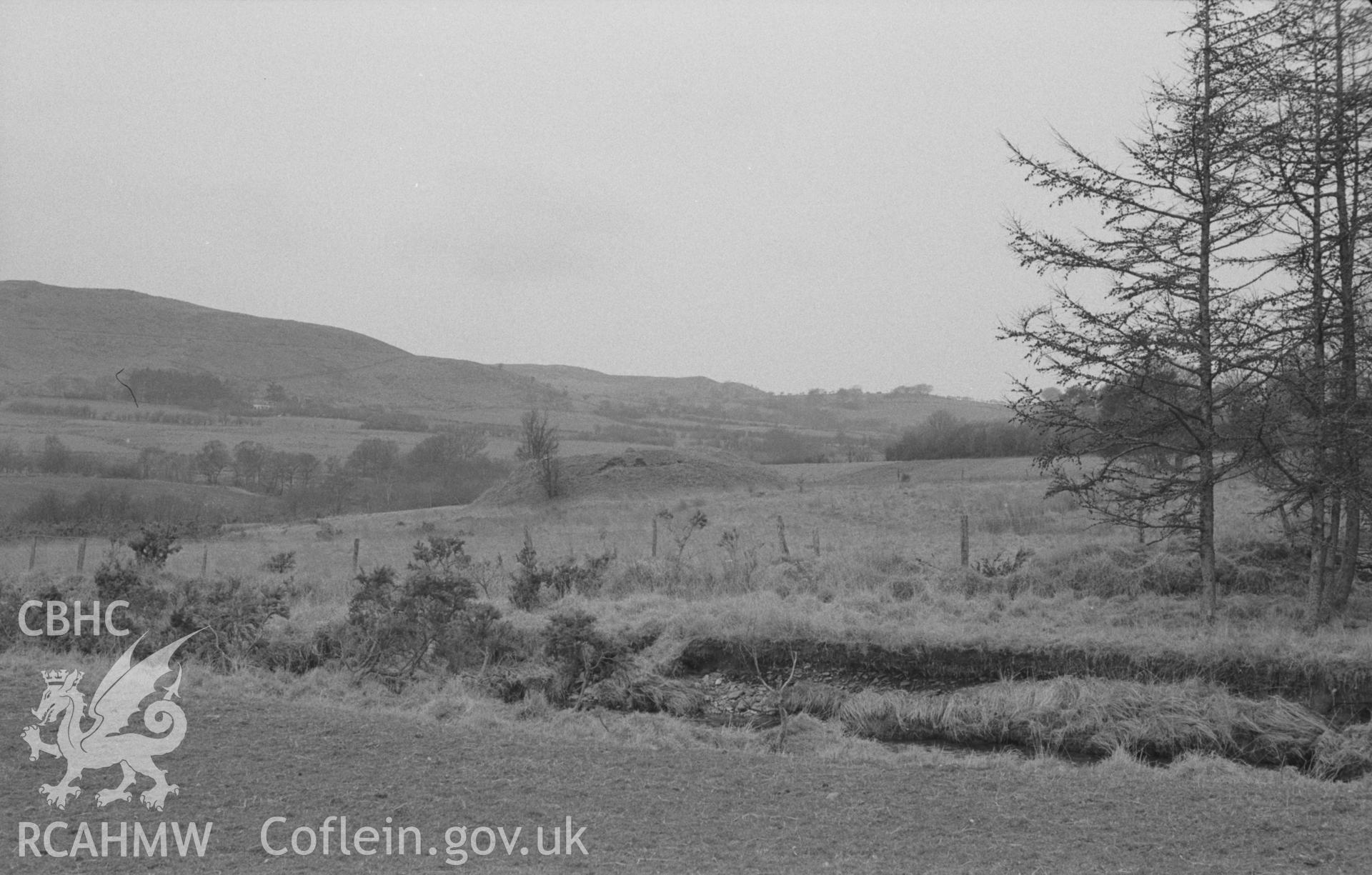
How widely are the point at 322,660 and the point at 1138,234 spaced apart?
1314 cm

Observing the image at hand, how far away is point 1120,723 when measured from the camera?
1060 cm

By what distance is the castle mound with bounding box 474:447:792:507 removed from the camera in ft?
163

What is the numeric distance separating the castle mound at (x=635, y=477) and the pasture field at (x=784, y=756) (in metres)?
28.4

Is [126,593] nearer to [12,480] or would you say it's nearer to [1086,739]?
[1086,739]

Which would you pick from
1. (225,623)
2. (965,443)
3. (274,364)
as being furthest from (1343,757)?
(274,364)

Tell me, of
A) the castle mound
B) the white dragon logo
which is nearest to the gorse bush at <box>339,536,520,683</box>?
the white dragon logo

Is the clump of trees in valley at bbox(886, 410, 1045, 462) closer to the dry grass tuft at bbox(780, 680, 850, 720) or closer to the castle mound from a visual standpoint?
the castle mound

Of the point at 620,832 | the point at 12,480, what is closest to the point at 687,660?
the point at 620,832

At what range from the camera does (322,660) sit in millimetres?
13109

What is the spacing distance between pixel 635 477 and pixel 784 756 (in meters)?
43.5

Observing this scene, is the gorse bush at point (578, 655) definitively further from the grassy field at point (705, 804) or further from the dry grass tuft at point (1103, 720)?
the dry grass tuft at point (1103, 720)

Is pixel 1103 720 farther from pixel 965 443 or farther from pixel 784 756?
pixel 965 443

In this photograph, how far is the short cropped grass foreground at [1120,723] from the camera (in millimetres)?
10117

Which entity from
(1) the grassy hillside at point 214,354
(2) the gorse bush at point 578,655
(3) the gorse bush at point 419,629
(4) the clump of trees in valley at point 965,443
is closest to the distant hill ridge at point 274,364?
(1) the grassy hillside at point 214,354
